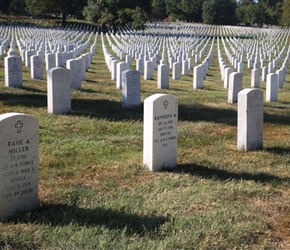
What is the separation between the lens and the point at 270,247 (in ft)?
15.9

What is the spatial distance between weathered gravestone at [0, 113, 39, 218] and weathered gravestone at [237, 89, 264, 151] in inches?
161

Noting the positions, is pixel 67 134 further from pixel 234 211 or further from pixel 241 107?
pixel 234 211

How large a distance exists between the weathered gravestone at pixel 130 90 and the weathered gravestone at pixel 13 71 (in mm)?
3629

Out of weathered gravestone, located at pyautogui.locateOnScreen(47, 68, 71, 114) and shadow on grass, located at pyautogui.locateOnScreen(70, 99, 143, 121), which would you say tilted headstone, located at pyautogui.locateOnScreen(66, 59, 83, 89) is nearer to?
shadow on grass, located at pyautogui.locateOnScreen(70, 99, 143, 121)

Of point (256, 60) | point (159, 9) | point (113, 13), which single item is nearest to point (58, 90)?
point (256, 60)

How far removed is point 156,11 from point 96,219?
425 ft

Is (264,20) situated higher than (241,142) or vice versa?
(264,20)

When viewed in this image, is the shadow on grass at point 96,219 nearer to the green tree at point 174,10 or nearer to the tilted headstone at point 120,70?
the tilted headstone at point 120,70

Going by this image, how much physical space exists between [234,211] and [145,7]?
68.3m

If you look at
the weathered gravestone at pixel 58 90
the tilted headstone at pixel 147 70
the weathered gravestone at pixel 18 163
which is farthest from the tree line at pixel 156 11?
the weathered gravestone at pixel 18 163

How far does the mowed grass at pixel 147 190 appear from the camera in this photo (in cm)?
485

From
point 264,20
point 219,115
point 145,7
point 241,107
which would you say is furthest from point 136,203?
point 264,20

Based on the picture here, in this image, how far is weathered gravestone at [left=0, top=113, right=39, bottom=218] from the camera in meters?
5.13

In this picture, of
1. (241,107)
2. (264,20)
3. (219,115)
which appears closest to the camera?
(241,107)
